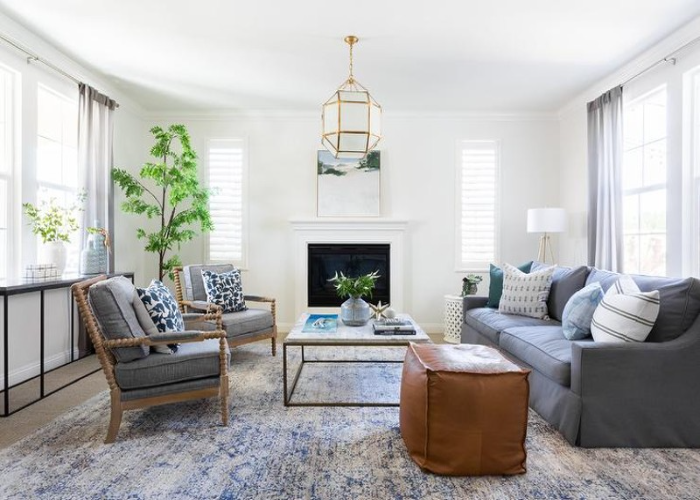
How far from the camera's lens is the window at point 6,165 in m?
3.49

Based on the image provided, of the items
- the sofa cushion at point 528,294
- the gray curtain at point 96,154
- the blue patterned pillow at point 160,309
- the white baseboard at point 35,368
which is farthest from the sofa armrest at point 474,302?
the white baseboard at point 35,368

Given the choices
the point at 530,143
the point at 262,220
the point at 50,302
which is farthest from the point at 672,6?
the point at 50,302

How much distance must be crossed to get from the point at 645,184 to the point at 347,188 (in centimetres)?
317

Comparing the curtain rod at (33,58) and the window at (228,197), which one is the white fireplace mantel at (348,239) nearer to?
the window at (228,197)

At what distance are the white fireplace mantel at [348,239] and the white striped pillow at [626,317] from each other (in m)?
2.96

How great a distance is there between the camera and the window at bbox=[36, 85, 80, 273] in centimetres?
389

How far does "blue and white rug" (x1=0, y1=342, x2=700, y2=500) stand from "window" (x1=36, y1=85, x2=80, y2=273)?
6.95ft

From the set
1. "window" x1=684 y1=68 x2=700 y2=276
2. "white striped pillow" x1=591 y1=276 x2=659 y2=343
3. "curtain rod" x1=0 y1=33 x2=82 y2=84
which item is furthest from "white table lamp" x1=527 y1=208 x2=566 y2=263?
"curtain rod" x1=0 y1=33 x2=82 y2=84

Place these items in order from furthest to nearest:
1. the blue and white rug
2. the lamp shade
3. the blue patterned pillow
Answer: the lamp shade → the blue patterned pillow → the blue and white rug

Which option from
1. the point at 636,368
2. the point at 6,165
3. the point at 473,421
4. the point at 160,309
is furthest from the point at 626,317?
the point at 6,165

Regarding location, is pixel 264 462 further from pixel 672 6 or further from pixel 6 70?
pixel 672 6

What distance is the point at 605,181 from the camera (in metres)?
4.37

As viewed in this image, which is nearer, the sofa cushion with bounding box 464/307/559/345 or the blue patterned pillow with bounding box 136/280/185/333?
the blue patterned pillow with bounding box 136/280/185/333

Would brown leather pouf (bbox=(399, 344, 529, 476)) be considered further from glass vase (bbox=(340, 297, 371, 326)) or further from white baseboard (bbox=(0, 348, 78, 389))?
white baseboard (bbox=(0, 348, 78, 389))
